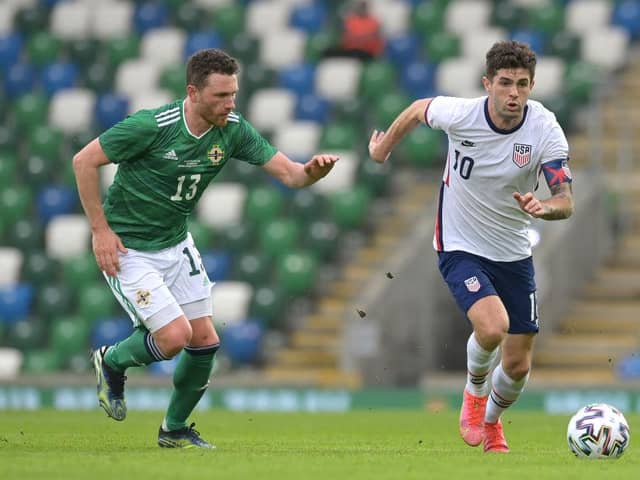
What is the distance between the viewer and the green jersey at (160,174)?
9.55 metres

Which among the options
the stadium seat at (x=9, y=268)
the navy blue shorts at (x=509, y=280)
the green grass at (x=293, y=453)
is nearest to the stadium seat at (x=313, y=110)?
the stadium seat at (x=9, y=268)

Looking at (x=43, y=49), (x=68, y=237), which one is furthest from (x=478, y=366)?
(x=43, y=49)

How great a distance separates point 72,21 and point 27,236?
529 cm

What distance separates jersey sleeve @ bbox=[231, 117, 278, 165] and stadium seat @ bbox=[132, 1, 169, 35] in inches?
610

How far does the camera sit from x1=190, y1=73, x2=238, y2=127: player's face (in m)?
9.52

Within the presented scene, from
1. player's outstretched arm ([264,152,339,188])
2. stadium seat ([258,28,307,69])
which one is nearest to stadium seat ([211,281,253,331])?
stadium seat ([258,28,307,69])

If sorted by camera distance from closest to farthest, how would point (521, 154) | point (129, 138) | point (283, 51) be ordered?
1. point (129, 138)
2. point (521, 154)
3. point (283, 51)

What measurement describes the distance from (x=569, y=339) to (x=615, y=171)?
2.51m

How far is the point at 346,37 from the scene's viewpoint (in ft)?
74.3

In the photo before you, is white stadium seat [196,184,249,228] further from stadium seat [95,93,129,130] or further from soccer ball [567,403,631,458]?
soccer ball [567,403,631,458]

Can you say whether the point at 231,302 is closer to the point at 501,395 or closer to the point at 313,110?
the point at 313,110

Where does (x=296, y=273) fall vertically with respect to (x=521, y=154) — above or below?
below

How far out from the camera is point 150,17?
82.7 ft

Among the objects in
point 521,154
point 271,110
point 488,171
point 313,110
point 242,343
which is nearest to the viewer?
point 521,154
